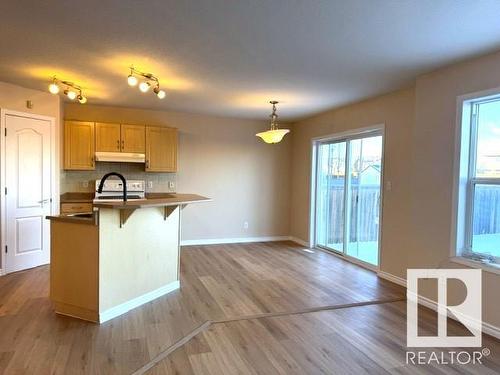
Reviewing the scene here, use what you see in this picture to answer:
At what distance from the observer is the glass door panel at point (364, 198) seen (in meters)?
5.07

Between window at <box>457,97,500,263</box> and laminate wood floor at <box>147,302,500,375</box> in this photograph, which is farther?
window at <box>457,97,500,263</box>

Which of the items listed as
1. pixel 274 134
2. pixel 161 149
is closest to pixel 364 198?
pixel 274 134

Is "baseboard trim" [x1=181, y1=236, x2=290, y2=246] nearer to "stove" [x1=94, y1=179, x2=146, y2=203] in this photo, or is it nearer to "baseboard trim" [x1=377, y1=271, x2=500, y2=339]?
"stove" [x1=94, y1=179, x2=146, y2=203]

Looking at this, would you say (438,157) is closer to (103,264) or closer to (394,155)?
(394,155)

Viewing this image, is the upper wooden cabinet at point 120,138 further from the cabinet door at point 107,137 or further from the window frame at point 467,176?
the window frame at point 467,176

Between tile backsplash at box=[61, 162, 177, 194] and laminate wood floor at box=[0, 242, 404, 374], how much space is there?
4.38 ft

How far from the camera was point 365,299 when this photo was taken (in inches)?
154

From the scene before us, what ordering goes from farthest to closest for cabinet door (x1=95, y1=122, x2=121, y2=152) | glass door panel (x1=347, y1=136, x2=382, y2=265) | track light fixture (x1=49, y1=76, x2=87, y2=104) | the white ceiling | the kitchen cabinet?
cabinet door (x1=95, y1=122, x2=121, y2=152) < the kitchen cabinet < glass door panel (x1=347, y1=136, x2=382, y2=265) < track light fixture (x1=49, y1=76, x2=87, y2=104) < the white ceiling

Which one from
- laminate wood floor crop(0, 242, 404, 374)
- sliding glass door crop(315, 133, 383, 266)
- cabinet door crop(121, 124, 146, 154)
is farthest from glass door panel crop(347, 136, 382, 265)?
cabinet door crop(121, 124, 146, 154)

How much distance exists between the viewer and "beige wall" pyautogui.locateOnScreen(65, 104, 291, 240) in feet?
21.2

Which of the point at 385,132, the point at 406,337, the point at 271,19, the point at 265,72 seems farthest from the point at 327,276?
the point at 271,19

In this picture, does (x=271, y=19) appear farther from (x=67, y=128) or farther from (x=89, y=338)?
(x=67, y=128)

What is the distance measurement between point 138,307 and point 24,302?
3.97ft

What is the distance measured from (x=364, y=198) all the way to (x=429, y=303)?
77.7 inches
